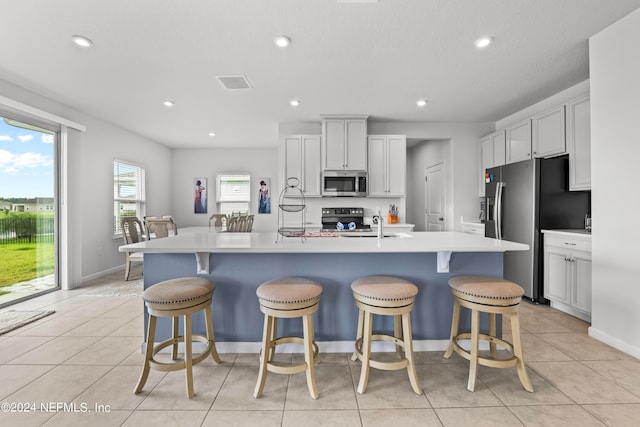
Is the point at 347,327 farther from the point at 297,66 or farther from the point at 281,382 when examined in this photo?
the point at 297,66

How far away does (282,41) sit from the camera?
2.40 metres

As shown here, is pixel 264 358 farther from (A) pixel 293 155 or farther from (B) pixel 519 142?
(B) pixel 519 142

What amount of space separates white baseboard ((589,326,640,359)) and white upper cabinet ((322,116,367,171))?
315 cm

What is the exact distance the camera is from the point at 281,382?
1.88 meters

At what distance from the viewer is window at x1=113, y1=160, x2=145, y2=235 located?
5043mm

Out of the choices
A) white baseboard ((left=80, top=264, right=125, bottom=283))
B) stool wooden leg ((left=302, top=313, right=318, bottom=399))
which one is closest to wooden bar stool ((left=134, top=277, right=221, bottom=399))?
stool wooden leg ((left=302, top=313, right=318, bottom=399))

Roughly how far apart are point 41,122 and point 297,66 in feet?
11.2

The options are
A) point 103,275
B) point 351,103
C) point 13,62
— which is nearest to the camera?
point 13,62

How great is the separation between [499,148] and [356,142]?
210 cm

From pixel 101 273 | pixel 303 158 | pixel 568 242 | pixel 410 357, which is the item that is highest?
pixel 303 158

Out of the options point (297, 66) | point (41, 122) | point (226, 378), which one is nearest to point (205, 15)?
point (297, 66)

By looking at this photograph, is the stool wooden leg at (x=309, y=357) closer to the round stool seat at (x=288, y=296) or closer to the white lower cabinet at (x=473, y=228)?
the round stool seat at (x=288, y=296)

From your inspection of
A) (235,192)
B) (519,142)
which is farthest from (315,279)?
(235,192)

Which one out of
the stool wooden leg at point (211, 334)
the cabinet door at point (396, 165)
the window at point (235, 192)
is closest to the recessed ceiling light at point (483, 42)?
the cabinet door at point (396, 165)
